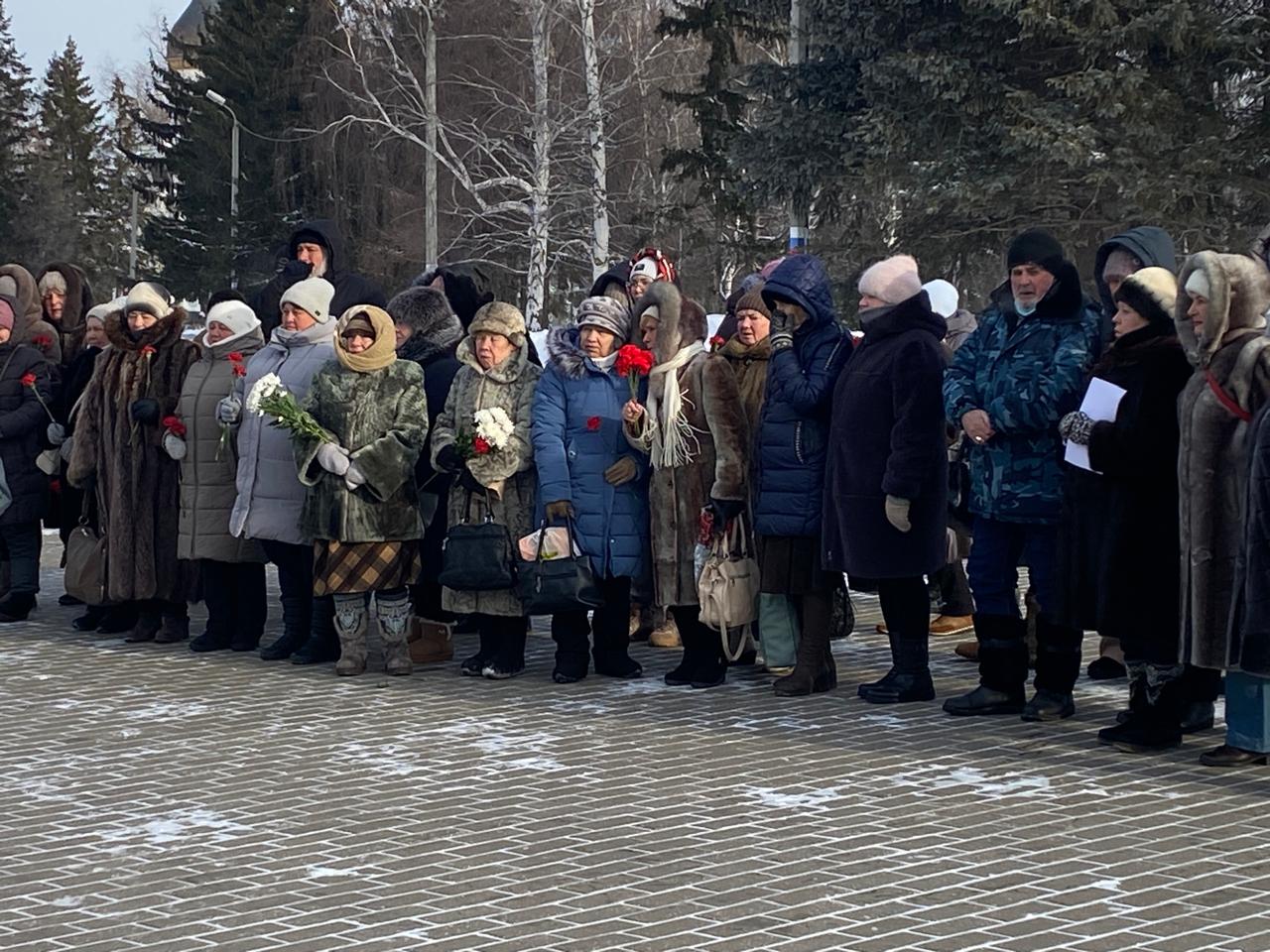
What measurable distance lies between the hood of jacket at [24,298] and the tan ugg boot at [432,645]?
347 centimetres

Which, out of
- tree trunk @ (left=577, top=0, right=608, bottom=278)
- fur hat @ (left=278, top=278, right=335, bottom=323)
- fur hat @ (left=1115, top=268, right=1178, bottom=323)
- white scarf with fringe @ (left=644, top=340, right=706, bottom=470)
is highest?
tree trunk @ (left=577, top=0, right=608, bottom=278)

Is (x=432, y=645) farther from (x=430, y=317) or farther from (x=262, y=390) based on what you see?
(x=430, y=317)

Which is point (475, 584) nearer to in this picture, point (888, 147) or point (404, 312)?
point (404, 312)

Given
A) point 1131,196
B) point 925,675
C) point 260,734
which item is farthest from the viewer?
point 1131,196

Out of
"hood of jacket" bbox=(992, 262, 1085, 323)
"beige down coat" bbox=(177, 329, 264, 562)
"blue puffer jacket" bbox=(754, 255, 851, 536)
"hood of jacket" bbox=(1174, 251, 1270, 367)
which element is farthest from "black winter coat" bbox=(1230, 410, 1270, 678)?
"beige down coat" bbox=(177, 329, 264, 562)

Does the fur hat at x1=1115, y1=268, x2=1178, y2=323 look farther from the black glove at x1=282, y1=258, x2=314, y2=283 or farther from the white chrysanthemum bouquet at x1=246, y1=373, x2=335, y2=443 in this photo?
the black glove at x1=282, y1=258, x2=314, y2=283

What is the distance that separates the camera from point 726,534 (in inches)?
346

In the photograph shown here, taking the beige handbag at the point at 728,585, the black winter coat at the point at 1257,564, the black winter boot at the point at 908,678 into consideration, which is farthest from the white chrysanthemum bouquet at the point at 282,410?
the black winter coat at the point at 1257,564

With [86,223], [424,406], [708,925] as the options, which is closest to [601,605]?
[424,406]

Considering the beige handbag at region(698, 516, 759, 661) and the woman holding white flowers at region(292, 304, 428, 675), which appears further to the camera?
the woman holding white flowers at region(292, 304, 428, 675)

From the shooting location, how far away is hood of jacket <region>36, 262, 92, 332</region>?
40.1ft

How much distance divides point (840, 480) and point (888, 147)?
55.0 ft

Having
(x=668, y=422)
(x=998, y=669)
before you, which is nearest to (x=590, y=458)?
(x=668, y=422)

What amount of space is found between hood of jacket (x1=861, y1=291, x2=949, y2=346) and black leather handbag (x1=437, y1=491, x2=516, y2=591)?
1.93m
